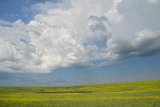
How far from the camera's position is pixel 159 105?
→ 29.9m

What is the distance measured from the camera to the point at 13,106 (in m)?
34.9

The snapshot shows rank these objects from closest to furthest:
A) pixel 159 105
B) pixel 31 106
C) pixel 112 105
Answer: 1. pixel 159 105
2. pixel 112 105
3. pixel 31 106

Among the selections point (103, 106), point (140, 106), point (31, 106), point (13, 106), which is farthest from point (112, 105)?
point (13, 106)

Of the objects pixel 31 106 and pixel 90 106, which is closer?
pixel 90 106

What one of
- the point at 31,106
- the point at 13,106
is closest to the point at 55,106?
the point at 31,106

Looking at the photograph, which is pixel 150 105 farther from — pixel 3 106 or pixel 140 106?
pixel 3 106

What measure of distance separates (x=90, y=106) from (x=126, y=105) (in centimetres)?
415

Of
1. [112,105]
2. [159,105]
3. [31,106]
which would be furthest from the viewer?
[31,106]

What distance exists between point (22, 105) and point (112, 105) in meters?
11.8

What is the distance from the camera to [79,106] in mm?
32812

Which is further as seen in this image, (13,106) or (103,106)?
(13,106)

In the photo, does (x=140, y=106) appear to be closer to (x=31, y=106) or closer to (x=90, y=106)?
(x=90, y=106)

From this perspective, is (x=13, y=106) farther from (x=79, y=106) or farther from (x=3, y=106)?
(x=79, y=106)

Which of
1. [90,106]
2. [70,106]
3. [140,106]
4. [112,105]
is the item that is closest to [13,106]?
[70,106]
